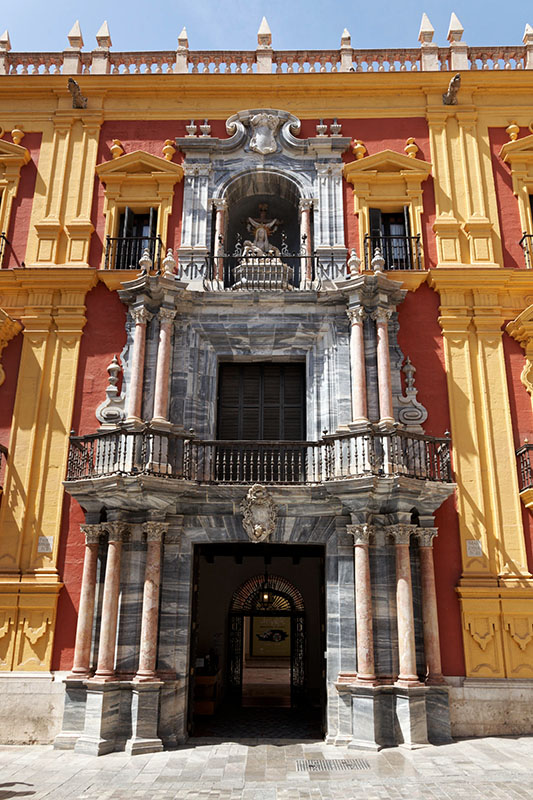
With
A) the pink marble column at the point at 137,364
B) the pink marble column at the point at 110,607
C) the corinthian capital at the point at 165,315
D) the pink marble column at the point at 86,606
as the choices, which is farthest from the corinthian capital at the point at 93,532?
the corinthian capital at the point at 165,315

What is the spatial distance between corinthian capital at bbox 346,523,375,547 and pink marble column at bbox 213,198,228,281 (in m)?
5.70

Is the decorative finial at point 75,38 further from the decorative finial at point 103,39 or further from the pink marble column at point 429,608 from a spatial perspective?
the pink marble column at point 429,608

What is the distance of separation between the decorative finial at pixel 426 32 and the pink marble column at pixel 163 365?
891 cm

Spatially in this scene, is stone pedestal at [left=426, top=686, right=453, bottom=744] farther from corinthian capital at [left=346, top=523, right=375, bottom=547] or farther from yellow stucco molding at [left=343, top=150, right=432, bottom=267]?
yellow stucco molding at [left=343, top=150, right=432, bottom=267]

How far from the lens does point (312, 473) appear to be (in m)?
11.3

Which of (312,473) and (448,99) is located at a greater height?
(448,99)

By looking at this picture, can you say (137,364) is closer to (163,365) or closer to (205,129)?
(163,365)

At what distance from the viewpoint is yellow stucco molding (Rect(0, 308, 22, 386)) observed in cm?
1234

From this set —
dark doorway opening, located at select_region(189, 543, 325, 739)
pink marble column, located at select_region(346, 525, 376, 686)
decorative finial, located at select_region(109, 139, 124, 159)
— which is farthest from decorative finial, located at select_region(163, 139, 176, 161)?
pink marble column, located at select_region(346, 525, 376, 686)

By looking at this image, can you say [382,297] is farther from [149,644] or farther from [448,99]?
[149,644]

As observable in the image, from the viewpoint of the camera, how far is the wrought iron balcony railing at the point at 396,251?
1312 centimetres

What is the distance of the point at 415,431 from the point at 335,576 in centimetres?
298

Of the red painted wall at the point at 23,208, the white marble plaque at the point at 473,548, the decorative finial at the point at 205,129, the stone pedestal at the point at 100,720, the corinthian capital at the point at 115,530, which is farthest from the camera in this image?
the decorative finial at the point at 205,129

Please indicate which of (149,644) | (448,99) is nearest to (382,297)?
(448,99)
